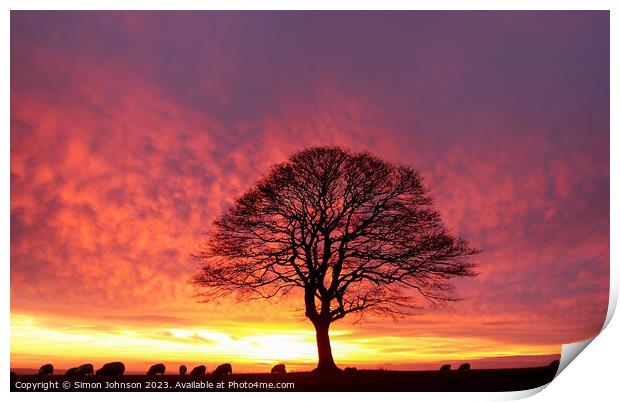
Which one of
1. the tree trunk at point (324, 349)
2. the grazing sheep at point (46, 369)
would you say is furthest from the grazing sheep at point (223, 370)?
the grazing sheep at point (46, 369)

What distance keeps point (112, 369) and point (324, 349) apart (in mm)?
4193

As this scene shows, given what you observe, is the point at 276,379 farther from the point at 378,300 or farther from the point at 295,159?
the point at 295,159

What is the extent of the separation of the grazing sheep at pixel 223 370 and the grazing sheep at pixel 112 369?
1657 mm

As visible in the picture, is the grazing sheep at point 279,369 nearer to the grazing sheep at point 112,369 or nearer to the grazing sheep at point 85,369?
the grazing sheep at point 112,369

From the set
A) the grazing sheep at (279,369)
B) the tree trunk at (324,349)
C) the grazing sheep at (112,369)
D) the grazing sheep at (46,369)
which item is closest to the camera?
the grazing sheep at (46,369)

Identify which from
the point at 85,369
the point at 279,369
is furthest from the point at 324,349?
the point at 85,369

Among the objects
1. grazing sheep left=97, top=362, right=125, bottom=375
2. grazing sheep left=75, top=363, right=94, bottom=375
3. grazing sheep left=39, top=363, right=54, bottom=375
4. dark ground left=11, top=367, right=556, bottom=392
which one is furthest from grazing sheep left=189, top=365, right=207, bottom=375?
grazing sheep left=39, top=363, right=54, bottom=375

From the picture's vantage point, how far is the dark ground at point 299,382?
13.8m

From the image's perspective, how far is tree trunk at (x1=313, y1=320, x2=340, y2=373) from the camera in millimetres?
15742

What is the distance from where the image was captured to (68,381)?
13852mm

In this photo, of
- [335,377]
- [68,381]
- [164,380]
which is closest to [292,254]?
[335,377]

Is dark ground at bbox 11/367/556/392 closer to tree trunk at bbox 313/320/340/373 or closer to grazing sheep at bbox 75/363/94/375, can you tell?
grazing sheep at bbox 75/363/94/375

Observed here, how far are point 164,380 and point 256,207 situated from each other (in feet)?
15.2

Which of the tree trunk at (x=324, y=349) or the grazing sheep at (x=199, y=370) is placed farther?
the tree trunk at (x=324, y=349)
